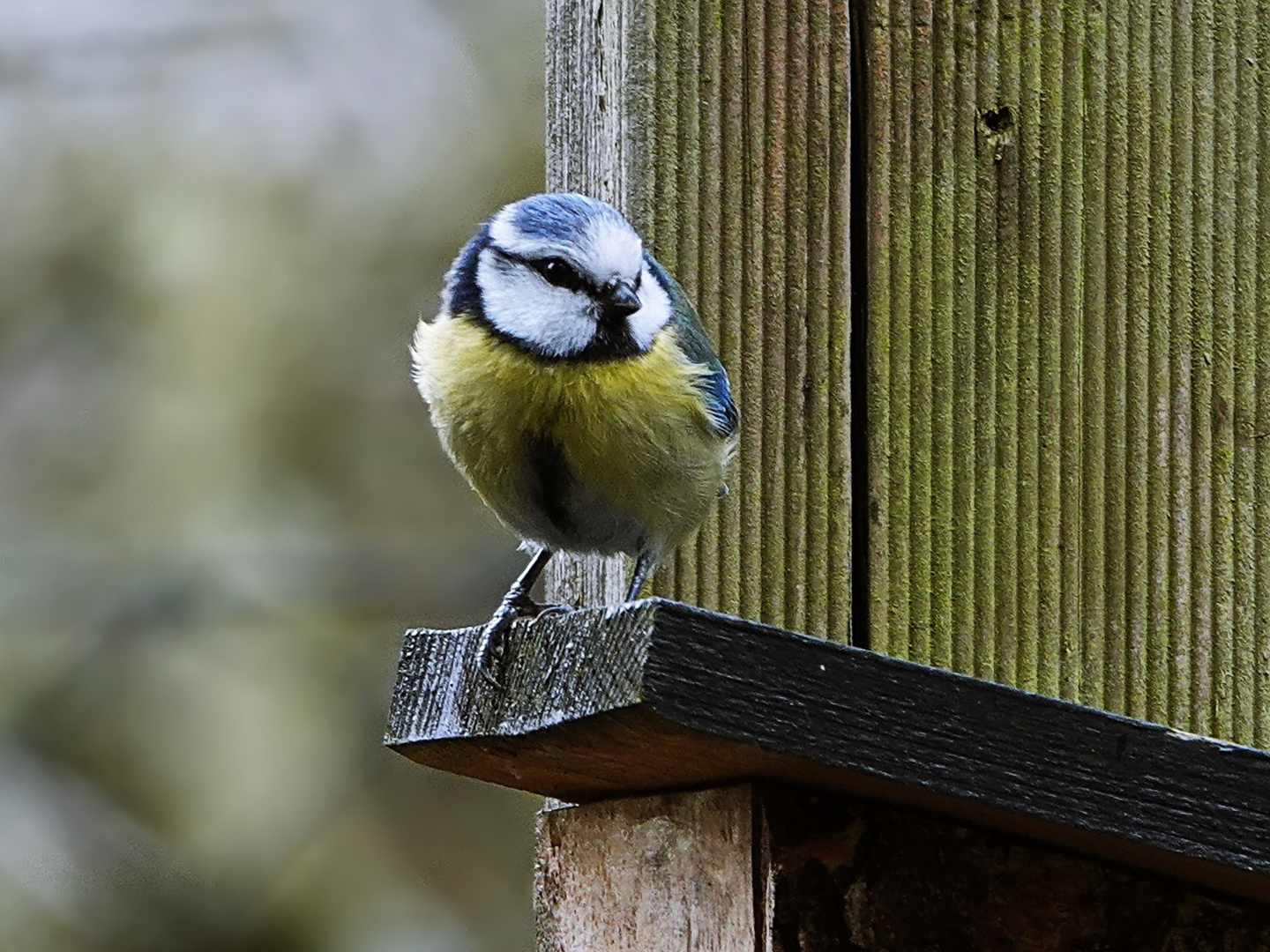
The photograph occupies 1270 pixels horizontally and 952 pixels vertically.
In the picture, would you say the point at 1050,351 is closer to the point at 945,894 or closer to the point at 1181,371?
the point at 1181,371

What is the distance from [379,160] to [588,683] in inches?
101

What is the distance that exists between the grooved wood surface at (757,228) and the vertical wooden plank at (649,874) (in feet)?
0.67

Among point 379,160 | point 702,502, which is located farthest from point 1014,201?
point 379,160

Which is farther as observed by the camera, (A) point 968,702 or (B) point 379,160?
(B) point 379,160

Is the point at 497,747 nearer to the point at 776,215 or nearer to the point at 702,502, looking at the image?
the point at 702,502

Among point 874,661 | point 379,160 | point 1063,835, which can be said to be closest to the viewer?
point 874,661

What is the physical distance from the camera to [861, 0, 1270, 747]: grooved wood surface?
67.5 inches

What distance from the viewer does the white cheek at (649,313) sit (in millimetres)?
1762

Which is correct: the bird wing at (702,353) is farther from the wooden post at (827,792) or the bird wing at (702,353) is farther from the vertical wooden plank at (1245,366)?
the vertical wooden plank at (1245,366)

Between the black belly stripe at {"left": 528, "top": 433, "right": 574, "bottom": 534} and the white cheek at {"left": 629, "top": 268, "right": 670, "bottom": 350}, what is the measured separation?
134 mm

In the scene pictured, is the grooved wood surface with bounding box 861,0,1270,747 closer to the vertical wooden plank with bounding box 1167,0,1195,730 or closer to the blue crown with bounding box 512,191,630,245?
the vertical wooden plank with bounding box 1167,0,1195,730

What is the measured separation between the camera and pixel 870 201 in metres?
1.75

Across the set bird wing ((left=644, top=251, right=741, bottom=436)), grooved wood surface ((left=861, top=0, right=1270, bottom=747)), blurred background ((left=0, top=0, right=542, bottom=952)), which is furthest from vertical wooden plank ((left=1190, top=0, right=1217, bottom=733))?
blurred background ((left=0, top=0, right=542, bottom=952))

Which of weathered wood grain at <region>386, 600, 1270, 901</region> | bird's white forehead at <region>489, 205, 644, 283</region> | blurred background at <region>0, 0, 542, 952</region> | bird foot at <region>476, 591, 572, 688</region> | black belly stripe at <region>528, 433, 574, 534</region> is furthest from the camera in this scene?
blurred background at <region>0, 0, 542, 952</region>
